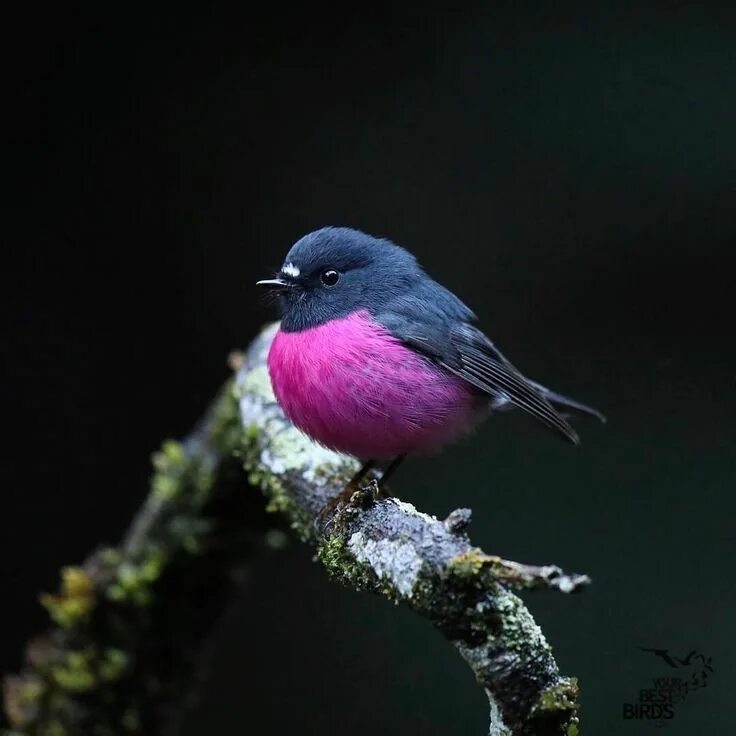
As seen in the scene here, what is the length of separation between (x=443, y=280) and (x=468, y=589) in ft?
11.3

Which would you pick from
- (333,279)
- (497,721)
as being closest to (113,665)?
(333,279)

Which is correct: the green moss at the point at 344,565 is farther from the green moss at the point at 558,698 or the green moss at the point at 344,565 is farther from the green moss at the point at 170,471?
the green moss at the point at 170,471

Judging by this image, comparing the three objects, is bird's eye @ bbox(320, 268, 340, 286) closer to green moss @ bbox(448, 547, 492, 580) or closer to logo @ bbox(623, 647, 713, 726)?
green moss @ bbox(448, 547, 492, 580)

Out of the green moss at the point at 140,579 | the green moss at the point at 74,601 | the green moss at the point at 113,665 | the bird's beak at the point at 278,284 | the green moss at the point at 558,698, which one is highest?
the bird's beak at the point at 278,284

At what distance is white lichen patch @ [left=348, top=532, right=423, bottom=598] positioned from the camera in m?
2.26

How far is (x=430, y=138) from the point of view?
5.57 meters

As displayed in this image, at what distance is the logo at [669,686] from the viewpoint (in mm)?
3283

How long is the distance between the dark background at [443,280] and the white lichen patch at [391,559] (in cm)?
193

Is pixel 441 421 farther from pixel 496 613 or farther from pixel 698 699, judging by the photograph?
pixel 698 699

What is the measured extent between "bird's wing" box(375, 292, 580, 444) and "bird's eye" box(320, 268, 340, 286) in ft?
0.76

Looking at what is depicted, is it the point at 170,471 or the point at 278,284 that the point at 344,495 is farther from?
the point at 170,471

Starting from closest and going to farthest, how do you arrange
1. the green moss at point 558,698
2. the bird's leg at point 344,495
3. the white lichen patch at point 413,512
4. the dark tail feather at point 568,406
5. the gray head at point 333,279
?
the green moss at point 558,698, the white lichen patch at point 413,512, the bird's leg at point 344,495, the gray head at point 333,279, the dark tail feather at point 568,406

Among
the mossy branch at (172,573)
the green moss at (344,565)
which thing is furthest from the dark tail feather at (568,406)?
the green moss at (344,565)

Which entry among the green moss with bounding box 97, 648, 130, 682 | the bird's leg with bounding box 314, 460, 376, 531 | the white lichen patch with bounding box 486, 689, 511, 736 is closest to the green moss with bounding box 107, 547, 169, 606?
the green moss with bounding box 97, 648, 130, 682
